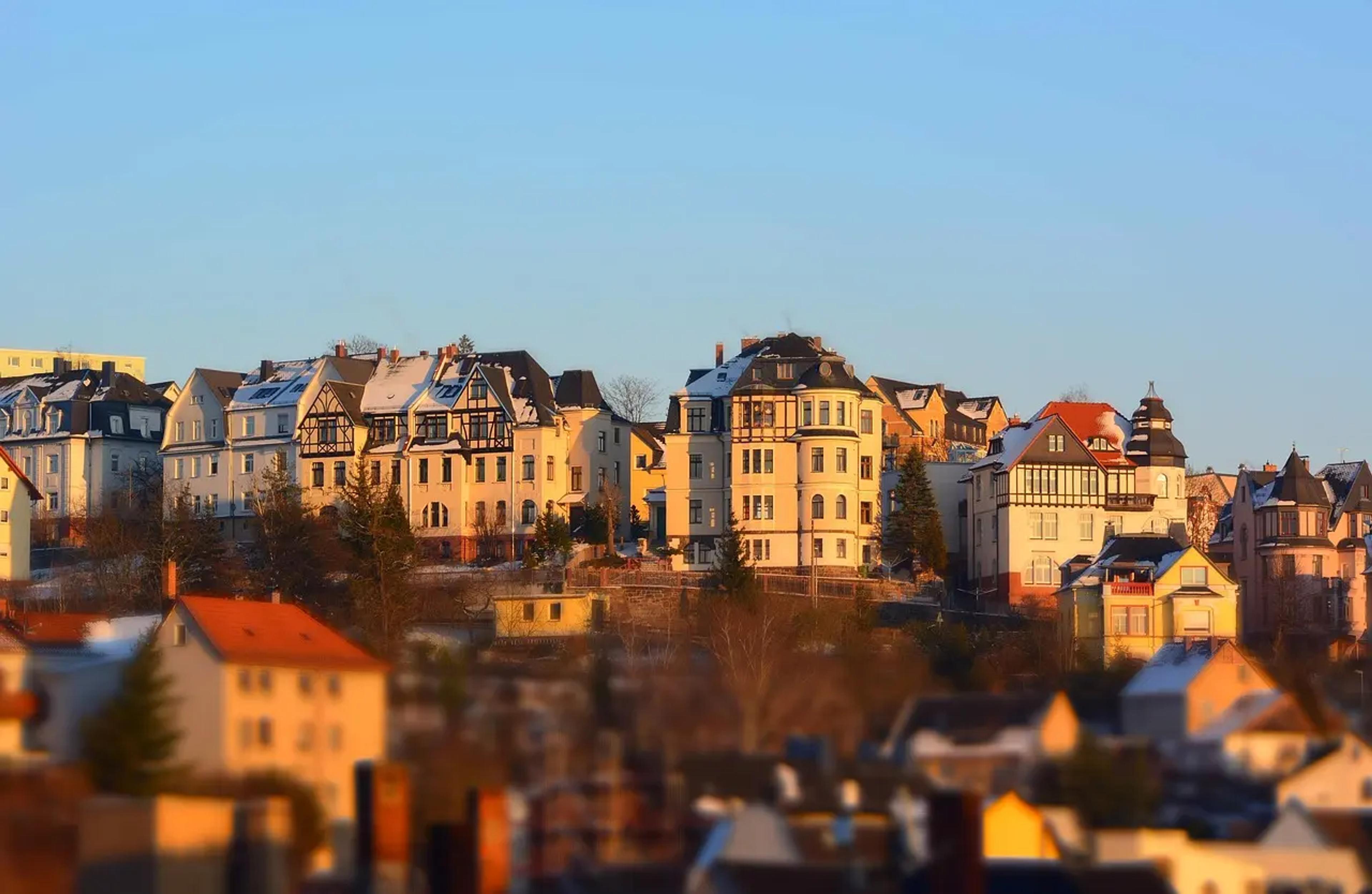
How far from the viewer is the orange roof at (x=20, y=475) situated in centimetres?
7588

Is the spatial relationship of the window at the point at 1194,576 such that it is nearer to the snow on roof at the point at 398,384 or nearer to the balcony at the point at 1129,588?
the balcony at the point at 1129,588

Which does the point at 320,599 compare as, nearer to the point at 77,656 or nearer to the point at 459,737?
the point at 77,656

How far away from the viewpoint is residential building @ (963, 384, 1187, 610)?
228ft

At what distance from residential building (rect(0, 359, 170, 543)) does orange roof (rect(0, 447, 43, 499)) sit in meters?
2.99

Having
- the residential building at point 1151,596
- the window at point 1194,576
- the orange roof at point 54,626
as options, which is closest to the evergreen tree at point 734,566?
the residential building at point 1151,596

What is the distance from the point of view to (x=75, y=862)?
13.8 meters

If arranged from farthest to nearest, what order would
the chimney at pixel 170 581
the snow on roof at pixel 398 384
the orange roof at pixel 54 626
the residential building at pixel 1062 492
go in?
the snow on roof at pixel 398 384, the residential building at pixel 1062 492, the chimney at pixel 170 581, the orange roof at pixel 54 626

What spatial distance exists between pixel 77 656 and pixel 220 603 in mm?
6785

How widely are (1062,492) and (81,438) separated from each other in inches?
1211

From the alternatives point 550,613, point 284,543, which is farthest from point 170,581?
point 550,613

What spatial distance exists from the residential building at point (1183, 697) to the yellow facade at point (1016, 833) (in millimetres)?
727

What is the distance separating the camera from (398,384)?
256ft

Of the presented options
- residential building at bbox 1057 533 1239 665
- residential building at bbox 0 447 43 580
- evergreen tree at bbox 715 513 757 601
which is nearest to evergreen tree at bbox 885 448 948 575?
evergreen tree at bbox 715 513 757 601

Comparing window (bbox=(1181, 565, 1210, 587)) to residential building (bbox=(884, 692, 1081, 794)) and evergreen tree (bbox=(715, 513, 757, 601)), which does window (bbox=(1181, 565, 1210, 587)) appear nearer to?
evergreen tree (bbox=(715, 513, 757, 601))
